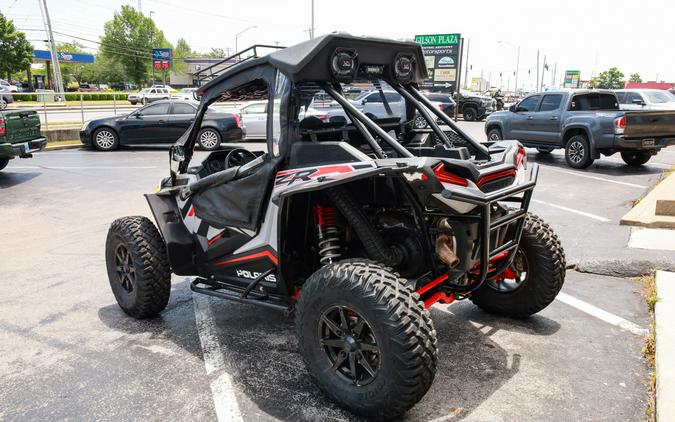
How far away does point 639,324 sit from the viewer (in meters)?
4.39

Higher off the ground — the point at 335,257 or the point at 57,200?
the point at 335,257

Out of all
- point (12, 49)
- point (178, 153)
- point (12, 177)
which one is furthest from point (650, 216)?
point (12, 49)

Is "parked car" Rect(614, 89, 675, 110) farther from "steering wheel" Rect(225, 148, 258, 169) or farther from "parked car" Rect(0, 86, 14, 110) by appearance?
"parked car" Rect(0, 86, 14, 110)

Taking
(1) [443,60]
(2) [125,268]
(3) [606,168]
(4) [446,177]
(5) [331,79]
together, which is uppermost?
(1) [443,60]

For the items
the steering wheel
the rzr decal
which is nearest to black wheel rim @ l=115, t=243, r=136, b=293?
the steering wheel

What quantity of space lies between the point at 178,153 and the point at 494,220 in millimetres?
2612

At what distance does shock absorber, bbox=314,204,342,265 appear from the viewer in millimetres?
3607

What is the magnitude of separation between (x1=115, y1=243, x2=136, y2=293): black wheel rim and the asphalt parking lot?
300 millimetres

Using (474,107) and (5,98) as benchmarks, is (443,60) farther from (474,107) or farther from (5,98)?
(5,98)

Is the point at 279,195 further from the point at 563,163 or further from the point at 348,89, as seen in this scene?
the point at 563,163

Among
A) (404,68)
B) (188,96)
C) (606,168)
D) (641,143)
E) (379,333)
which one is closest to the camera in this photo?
(379,333)

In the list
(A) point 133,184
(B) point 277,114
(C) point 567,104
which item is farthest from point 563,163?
(B) point 277,114

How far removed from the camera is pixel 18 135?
11.6 meters

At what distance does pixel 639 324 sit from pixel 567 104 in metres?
10.8
